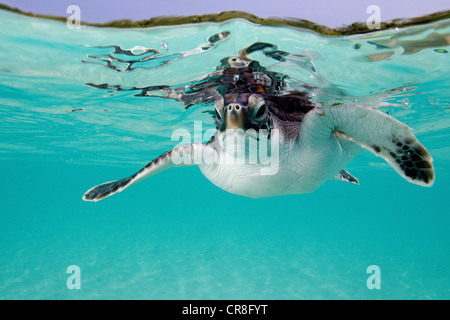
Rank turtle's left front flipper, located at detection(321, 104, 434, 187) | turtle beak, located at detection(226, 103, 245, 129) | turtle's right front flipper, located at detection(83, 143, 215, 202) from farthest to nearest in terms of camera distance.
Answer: turtle's right front flipper, located at detection(83, 143, 215, 202), turtle's left front flipper, located at detection(321, 104, 434, 187), turtle beak, located at detection(226, 103, 245, 129)

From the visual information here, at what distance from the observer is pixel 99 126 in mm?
13742

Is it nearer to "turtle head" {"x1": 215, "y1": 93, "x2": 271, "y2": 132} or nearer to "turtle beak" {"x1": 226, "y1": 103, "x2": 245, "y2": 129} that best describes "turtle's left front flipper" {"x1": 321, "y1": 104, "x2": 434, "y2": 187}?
"turtle head" {"x1": 215, "y1": 93, "x2": 271, "y2": 132}

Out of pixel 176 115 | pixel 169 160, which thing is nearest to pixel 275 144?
pixel 169 160

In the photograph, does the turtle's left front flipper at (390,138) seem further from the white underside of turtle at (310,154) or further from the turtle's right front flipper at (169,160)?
the turtle's right front flipper at (169,160)

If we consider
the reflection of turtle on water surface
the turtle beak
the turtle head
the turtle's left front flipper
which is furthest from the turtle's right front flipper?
the turtle's left front flipper

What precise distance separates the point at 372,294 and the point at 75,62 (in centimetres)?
1392

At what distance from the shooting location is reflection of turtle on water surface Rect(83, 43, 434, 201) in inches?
136

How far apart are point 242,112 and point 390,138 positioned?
188 cm

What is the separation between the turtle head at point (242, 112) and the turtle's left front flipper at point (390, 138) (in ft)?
3.02

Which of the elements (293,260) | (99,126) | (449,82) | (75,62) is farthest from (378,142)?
(293,260)

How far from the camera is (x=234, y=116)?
329 cm

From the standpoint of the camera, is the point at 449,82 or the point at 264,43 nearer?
the point at 264,43
